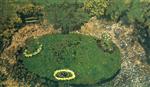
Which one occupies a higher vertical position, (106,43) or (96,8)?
(96,8)

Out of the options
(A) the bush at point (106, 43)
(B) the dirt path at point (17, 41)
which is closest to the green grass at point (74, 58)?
(A) the bush at point (106, 43)

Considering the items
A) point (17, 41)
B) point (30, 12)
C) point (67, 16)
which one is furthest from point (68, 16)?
point (17, 41)

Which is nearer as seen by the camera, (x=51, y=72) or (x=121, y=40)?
(x=51, y=72)

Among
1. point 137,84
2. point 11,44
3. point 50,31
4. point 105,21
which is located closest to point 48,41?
point 50,31

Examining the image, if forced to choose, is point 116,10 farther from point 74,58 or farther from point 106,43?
point 74,58

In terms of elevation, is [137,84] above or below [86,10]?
below

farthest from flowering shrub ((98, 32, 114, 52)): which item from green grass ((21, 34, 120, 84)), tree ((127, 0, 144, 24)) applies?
tree ((127, 0, 144, 24))

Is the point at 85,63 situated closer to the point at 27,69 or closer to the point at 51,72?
the point at 51,72

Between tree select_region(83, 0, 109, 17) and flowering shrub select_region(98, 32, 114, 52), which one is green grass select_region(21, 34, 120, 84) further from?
tree select_region(83, 0, 109, 17)
